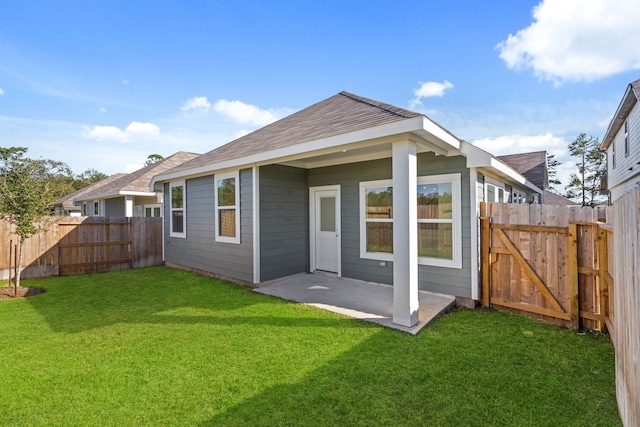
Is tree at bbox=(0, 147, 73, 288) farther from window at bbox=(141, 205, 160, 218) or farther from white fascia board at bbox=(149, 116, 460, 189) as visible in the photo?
window at bbox=(141, 205, 160, 218)

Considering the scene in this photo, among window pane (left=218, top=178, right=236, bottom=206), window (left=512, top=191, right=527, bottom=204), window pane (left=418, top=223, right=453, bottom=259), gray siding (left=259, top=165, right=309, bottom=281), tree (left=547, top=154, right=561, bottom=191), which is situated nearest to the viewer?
window pane (left=418, top=223, right=453, bottom=259)

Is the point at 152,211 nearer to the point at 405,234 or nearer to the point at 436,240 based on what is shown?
the point at 436,240

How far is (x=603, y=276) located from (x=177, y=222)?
940cm

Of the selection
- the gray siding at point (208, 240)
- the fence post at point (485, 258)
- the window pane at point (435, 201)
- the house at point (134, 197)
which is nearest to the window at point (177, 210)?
the gray siding at point (208, 240)

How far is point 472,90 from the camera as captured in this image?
1061 centimetres

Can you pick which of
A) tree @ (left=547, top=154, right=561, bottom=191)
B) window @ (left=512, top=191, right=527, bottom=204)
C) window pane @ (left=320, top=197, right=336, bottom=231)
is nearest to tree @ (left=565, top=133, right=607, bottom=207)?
tree @ (left=547, top=154, right=561, bottom=191)

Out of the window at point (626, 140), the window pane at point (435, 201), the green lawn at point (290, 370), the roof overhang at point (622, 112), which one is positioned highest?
the roof overhang at point (622, 112)

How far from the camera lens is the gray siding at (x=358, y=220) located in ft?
16.1

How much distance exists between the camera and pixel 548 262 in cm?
432

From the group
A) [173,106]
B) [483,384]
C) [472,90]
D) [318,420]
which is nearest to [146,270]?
[173,106]

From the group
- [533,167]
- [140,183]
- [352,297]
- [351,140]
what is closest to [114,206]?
[140,183]

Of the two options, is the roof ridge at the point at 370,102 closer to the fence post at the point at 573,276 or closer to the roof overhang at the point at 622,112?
the fence post at the point at 573,276

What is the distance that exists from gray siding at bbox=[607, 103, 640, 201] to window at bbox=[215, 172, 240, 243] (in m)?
12.0

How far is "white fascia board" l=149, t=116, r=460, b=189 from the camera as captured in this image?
369 cm
